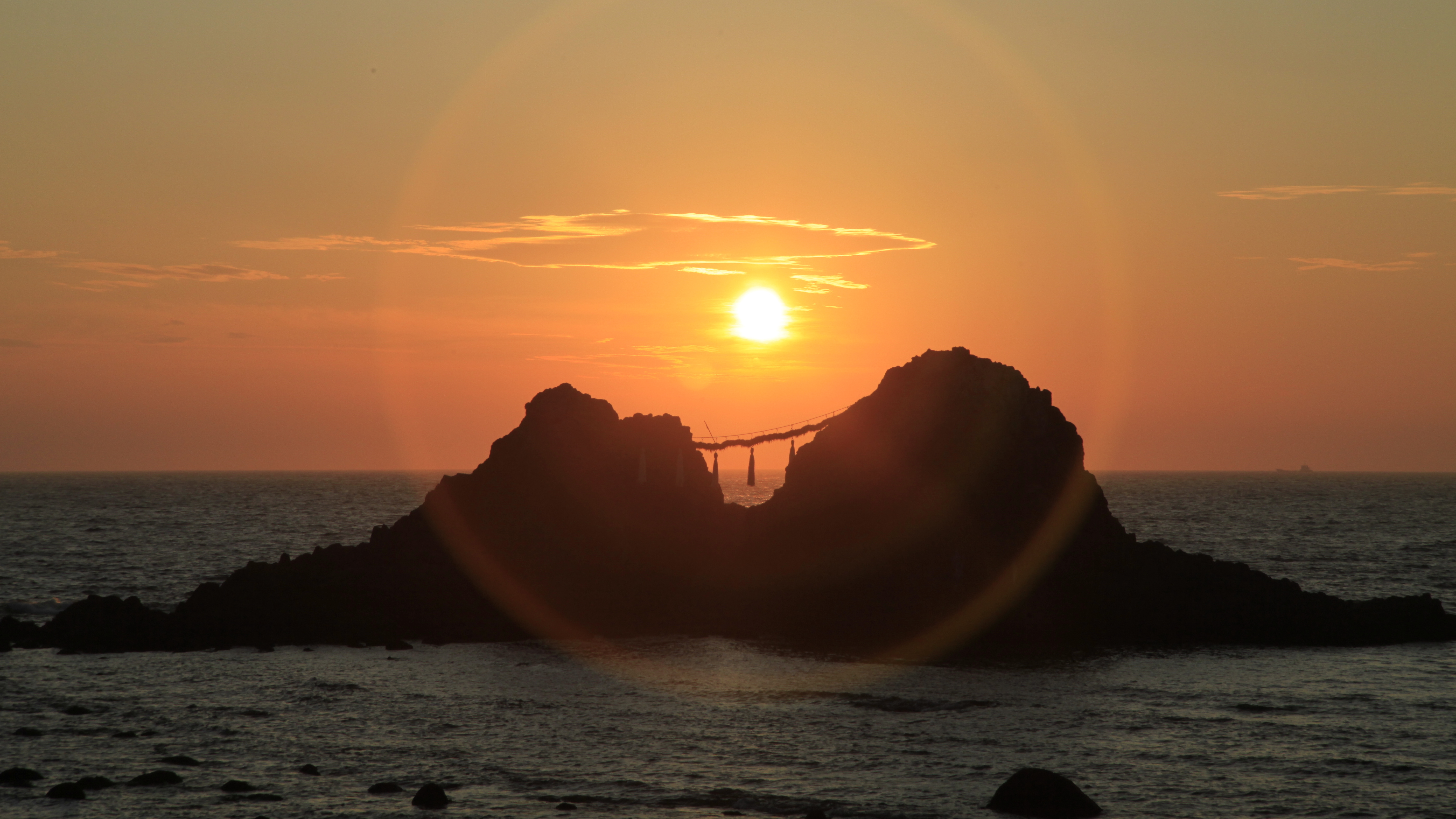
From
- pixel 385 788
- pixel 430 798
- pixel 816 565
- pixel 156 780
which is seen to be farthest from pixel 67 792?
pixel 816 565

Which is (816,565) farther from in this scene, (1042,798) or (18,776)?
(18,776)

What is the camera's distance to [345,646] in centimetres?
4912

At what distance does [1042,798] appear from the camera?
2577cm

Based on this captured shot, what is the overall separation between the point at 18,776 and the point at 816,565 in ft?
125

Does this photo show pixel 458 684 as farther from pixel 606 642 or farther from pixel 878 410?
pixel 878 410

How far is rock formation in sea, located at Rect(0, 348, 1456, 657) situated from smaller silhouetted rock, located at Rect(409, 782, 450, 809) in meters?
24.0

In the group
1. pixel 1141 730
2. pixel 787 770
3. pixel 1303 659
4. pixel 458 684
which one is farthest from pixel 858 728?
pixel 1303 659

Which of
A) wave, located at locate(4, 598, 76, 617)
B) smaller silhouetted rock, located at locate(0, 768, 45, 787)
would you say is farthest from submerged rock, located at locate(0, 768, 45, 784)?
wave, located at locate(4, 598, 76, 617)

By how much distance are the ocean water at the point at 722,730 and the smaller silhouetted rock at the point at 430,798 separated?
35 cm

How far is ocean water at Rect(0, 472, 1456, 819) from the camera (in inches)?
1072

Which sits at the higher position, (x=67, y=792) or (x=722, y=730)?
(x=67, y=792)

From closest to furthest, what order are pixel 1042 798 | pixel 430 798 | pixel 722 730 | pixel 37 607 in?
pixel 1042 798 → pixel 430 798 → pixel 722 730 → pixel 37 607

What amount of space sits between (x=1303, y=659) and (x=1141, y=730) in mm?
17907

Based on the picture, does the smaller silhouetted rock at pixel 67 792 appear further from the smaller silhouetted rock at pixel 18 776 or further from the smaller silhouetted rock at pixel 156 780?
the smaller silhouetted rock at pixel 18 776
